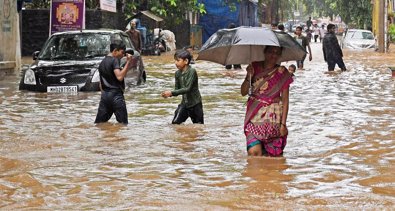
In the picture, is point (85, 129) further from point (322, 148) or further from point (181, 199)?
point (181, 199)

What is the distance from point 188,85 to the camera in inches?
412

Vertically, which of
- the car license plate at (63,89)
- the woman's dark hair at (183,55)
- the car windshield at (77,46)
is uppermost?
the car windshield at (77,46)

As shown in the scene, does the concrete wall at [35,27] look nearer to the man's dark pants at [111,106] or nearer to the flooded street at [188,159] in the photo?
the flooded street at [188,159]

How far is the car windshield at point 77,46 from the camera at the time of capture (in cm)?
1708

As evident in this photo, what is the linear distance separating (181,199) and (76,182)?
1227 mm

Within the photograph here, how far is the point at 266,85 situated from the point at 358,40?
34125 mm

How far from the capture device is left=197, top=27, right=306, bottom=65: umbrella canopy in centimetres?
798

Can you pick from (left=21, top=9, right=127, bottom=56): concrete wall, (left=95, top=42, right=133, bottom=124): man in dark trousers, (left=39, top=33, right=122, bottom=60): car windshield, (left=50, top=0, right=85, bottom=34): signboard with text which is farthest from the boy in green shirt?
(left=21, top=9, right=127, bottom=56): concrete wall

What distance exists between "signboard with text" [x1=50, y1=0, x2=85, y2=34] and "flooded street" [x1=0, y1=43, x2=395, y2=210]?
834 centimetres

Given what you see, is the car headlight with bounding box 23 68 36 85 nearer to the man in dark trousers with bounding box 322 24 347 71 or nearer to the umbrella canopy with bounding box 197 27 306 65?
the umbrella canopy with bounding box 197 27 306 65

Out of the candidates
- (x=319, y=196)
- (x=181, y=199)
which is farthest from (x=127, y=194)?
(x=319, y=196)

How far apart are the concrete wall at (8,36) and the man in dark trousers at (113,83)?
1098 centimetres

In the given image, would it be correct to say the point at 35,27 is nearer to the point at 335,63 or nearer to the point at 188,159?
the point at 335,63

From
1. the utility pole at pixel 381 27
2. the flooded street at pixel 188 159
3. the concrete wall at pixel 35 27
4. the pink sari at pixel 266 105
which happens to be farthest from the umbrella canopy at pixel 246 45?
the utility pole at pixel 381 27
